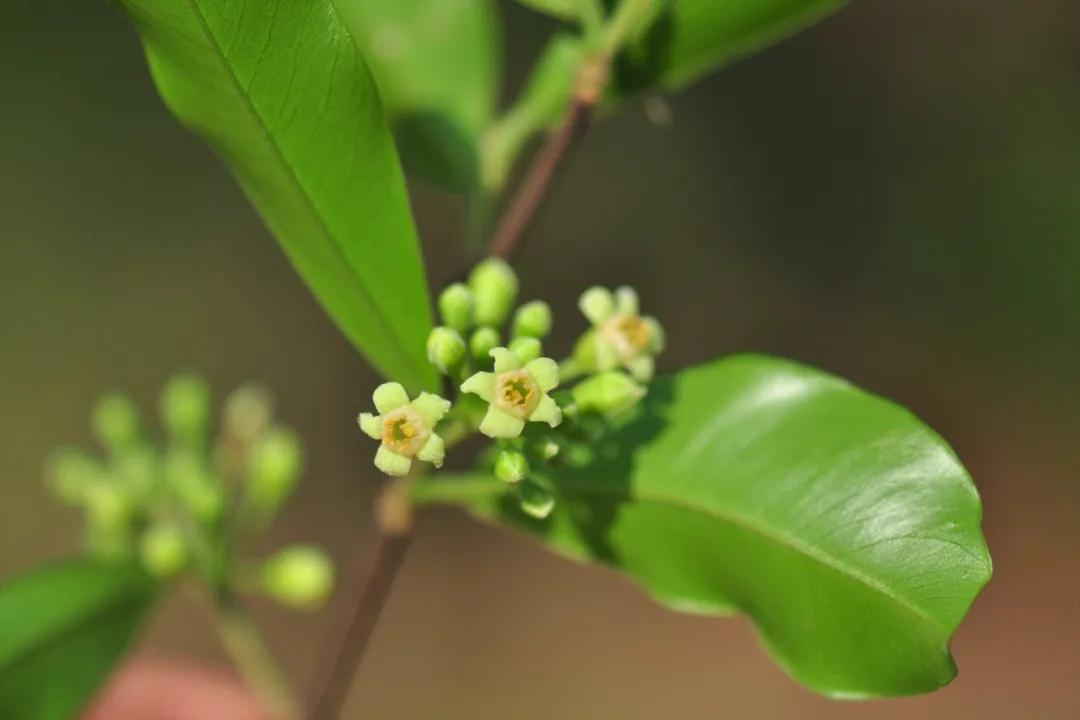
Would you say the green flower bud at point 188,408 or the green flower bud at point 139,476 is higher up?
the green flower bud at point 188,408

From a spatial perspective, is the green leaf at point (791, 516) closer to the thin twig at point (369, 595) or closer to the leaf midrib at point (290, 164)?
the thin twig at point (369, 595)

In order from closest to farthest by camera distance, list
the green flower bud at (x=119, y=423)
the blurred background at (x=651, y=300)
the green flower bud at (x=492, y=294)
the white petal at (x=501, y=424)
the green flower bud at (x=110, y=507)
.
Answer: the white petal at (x=501, y=424) < the green flower bud at (x=492, y=294) < the green flower bud at (x=110, y=507) < the green flower bud at (x=119, y=423) < the blurred background at (x=651, y=300)

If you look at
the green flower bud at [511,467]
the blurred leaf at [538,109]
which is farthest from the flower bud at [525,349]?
the blurred leaf at [538,109]

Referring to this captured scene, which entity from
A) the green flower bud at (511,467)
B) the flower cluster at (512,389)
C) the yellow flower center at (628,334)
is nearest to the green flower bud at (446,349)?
the flower cluster at (512,389)

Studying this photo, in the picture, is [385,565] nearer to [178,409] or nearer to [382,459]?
[382,459]

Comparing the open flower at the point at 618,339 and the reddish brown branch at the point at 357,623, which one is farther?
the reddish brown branch at the point at 357,623

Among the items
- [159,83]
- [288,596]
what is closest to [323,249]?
[159,83]

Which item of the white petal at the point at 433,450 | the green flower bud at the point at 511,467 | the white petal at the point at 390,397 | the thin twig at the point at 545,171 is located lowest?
the green flower bud at the point at 511,467

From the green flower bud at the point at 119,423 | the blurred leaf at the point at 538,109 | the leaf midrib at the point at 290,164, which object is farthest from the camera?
the green flower bud at the point at 119,423

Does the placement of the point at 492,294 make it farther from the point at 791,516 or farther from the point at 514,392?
the point at 791,516
